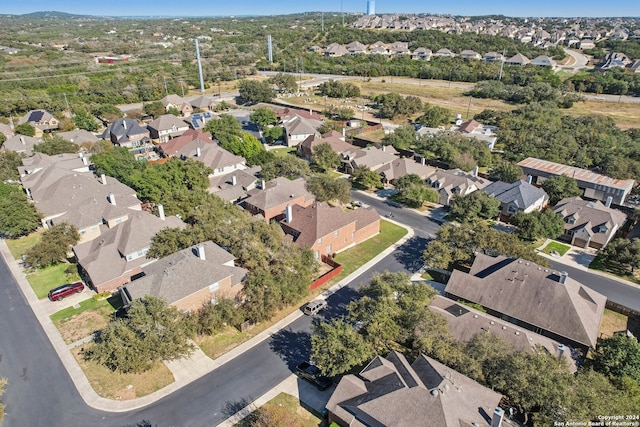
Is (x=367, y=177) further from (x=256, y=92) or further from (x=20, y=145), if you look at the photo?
(x=256, y=92)

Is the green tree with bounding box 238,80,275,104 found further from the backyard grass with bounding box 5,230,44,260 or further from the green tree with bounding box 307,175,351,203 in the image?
the backyard grass with bounding box 5,230,44,260

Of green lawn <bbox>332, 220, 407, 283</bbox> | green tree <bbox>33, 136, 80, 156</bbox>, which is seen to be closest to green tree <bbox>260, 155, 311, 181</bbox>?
green lawn <bbox>332, 220, 407, 283</bbox>

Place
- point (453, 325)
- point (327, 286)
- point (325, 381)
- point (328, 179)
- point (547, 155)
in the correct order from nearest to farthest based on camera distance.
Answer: point (325, 381) < point (453, 325) < point (327, 286) < point (328, 179) < point (547, 155)

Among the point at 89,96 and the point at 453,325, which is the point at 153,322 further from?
the point at 89,96

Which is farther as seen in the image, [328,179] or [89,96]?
[89,96]

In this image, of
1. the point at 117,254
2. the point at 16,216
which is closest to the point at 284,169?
the point at 117,254

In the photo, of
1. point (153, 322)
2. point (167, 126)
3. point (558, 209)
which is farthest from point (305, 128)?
point (153, 322)

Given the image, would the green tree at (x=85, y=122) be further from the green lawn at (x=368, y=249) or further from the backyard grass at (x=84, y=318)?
the green lawn at (x=368, y=249)
